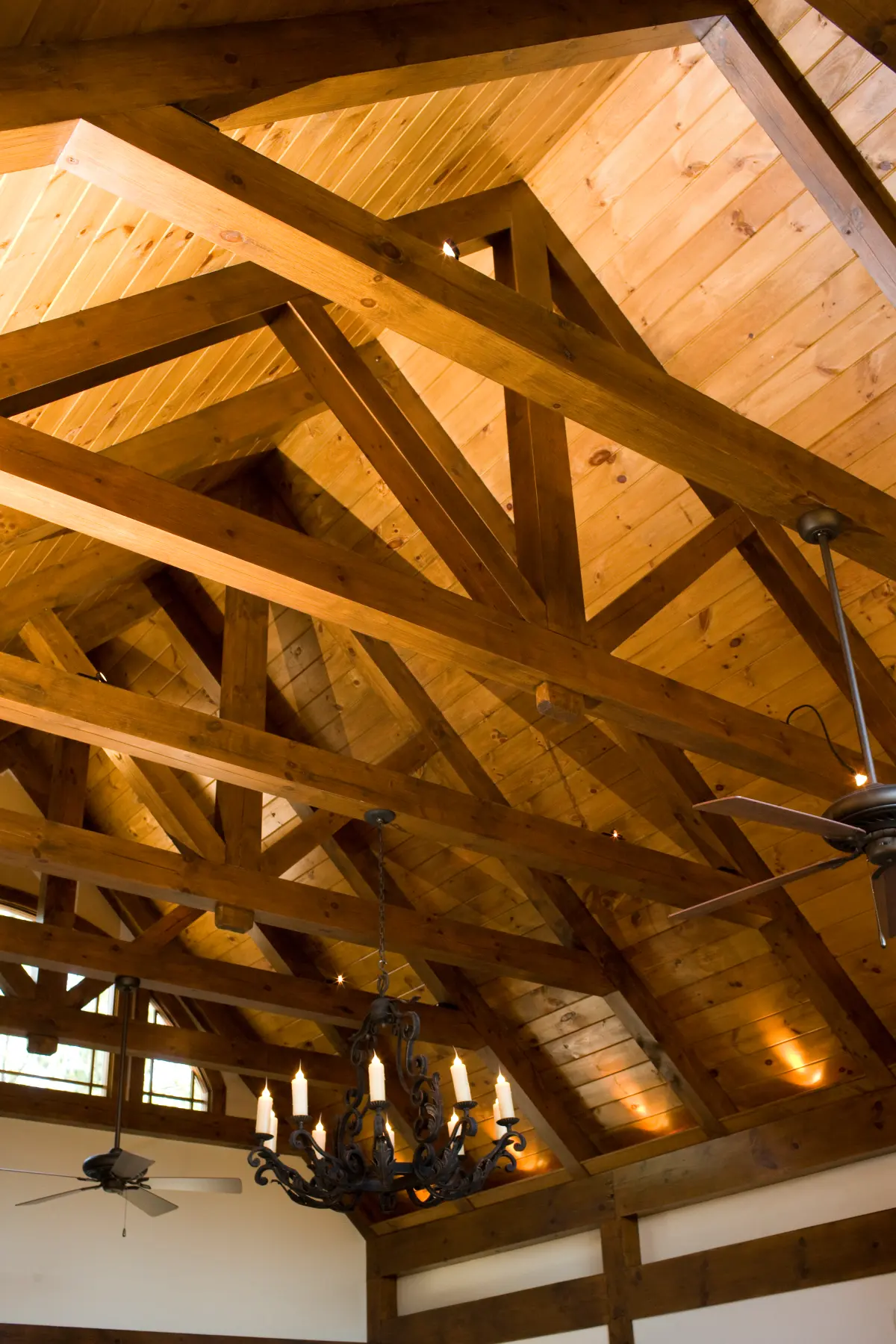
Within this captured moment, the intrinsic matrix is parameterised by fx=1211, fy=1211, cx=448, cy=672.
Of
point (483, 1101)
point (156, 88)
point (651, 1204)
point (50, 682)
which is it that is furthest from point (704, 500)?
point (483, 1101)

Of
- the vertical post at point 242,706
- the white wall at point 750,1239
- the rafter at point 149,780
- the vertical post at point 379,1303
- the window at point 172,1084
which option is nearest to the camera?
the vertical post at point 242,706

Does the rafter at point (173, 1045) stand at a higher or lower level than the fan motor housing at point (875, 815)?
higher

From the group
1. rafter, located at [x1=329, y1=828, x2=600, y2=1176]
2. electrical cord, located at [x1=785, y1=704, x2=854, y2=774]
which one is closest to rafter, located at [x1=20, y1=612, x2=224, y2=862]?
rafter, located at [x1=329, y1=828, x2=600, y2=1176]

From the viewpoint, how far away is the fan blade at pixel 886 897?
2.90 m

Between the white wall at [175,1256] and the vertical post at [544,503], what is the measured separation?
4900mm

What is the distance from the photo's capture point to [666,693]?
3.83 metres

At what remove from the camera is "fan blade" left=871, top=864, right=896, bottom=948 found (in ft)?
9.51

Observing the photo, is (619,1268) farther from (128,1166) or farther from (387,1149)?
(387,1149)

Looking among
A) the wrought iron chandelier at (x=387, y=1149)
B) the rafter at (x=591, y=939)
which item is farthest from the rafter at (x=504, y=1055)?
the wrought iron chandelier at (x=387, y=1149)

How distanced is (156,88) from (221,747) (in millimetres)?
2255

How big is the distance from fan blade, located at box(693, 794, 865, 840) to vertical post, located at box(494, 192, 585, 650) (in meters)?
1.06

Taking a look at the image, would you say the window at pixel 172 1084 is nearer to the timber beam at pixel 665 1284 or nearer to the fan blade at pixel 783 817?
the timber beam at pixel 665 1284

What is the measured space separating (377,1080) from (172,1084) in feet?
14.4

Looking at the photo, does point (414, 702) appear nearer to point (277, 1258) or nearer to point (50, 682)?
point (50, 682)
